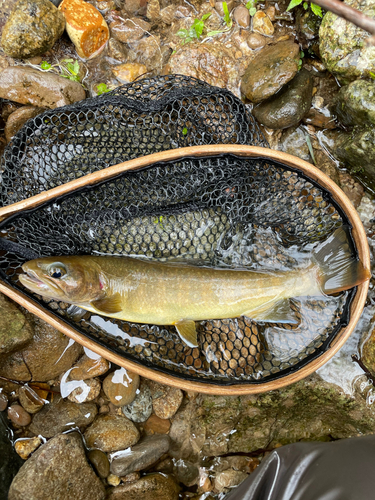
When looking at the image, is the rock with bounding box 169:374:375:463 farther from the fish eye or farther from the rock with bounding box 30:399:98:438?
the fish eye

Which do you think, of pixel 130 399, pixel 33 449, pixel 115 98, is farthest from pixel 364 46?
pixel 33 449

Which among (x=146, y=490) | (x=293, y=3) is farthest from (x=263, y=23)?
(x=146, y=490)

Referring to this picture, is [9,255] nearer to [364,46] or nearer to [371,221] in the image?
[371,221]

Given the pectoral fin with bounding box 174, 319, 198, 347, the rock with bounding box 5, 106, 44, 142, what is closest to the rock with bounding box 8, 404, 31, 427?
the pectoral fin with bounding box 174, 319, 198, 347

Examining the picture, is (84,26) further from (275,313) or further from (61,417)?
(61,417)

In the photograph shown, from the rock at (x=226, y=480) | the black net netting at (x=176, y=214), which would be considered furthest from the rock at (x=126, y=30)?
the rock at (x=226, y=480)
